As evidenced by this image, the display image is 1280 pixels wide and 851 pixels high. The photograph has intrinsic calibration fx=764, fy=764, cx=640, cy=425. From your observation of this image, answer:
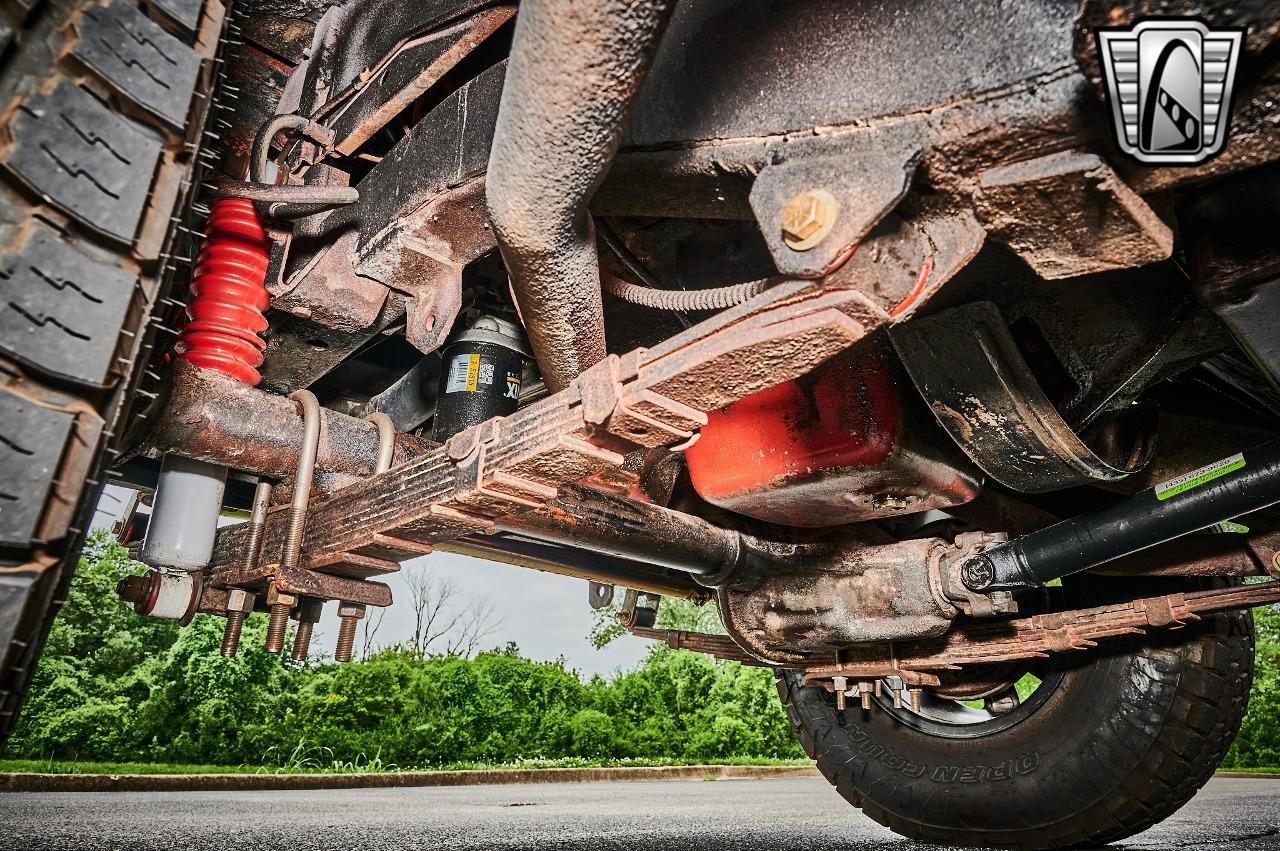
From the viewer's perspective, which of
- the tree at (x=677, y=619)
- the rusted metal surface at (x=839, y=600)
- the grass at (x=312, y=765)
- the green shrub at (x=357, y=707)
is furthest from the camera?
the tree at (x=677, y=619)

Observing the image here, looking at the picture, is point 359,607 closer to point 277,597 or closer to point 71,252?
point 277,597

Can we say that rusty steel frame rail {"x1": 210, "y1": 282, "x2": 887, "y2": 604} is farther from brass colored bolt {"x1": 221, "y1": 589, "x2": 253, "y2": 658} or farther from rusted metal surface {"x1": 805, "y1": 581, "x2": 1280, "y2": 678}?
rusted metal surface {"x1": 805, "y1": 581, "x2": 1280, "y2": 678}

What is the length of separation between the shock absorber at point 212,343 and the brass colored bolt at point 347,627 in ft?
0.86

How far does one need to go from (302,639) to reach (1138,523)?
5.08 ft

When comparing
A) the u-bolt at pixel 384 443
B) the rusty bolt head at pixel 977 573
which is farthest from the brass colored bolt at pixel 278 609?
the rusty bolt head at pixel 977 573

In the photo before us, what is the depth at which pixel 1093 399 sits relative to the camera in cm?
123

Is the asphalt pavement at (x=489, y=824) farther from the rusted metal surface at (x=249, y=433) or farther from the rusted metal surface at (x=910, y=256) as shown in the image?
the rusted metal surface at (x=910, y=256)

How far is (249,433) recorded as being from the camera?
→ 4.26 feet

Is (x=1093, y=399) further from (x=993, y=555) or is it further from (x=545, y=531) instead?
(x=545, y=531)

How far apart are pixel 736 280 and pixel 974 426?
0.48 metres

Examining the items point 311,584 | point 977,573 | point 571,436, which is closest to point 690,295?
point 571,436

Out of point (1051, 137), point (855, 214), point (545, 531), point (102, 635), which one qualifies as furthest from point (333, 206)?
point (102, 635)

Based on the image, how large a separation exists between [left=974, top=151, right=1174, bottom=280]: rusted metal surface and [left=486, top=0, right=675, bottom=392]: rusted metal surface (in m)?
0.37

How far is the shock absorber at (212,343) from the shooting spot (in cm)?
134
